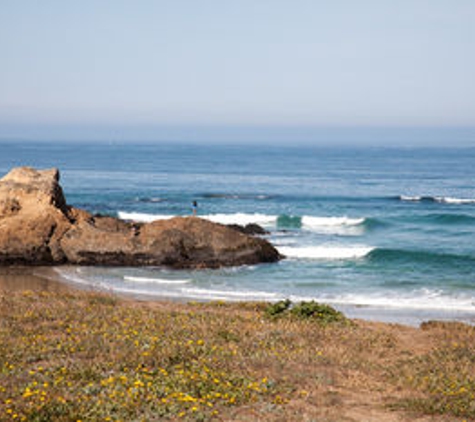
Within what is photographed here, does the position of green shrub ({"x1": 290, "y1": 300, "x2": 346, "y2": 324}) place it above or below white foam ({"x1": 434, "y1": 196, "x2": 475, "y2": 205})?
above

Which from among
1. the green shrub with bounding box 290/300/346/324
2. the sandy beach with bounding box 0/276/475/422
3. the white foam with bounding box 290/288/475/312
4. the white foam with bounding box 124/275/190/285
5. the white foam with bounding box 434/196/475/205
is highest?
the sandy beach with bounding box 0/276/475/422

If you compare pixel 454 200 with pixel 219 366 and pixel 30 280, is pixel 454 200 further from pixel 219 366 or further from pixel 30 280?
pixel 219 366

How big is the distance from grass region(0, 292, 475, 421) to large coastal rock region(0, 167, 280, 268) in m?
13.6

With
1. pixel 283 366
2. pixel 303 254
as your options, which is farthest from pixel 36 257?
pixel 283 366

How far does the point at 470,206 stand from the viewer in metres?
59.4

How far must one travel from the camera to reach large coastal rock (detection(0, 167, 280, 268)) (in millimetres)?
32062

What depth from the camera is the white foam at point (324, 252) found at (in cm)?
3662

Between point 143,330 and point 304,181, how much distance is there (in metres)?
70.7

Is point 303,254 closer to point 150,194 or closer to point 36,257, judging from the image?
point 36,257

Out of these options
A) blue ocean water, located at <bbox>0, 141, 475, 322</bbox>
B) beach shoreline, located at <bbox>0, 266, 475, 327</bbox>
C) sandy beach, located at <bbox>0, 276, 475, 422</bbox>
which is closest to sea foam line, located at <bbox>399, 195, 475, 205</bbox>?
blue ocean water, located at <bbox>0, 141, 475, 322</bbox>

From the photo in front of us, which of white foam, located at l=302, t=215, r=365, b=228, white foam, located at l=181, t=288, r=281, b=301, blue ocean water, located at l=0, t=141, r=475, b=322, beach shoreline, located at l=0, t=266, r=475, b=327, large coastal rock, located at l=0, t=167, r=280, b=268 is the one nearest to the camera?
beach shoreline, located at l=0, t=266, r=475, b=327

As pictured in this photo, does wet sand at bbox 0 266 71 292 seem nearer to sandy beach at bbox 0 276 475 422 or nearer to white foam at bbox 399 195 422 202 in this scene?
sandy beach at bbox 0 276 475 422

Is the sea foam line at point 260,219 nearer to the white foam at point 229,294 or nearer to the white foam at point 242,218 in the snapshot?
the white foam at point 242,218

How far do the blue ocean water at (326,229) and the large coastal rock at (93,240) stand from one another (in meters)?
0.94
